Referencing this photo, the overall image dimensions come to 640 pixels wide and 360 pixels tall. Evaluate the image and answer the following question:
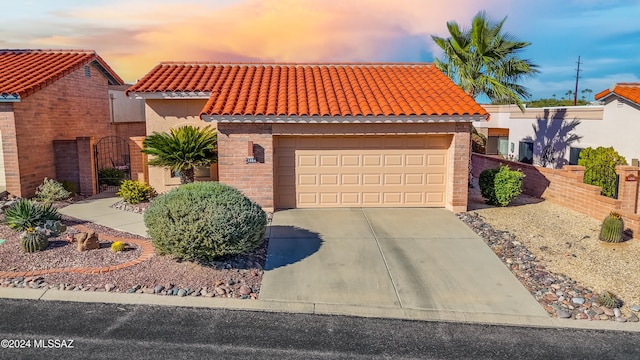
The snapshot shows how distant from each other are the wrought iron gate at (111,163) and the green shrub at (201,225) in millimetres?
9881

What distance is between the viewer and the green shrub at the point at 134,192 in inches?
631

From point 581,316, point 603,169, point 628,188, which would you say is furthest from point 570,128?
point 581,316

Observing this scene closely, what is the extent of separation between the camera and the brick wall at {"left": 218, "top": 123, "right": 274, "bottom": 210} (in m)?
14.7

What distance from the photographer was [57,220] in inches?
506

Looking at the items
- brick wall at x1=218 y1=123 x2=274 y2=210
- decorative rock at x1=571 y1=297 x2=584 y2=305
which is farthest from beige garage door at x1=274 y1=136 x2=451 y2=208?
decorative rock at x1=571 y1=297 x2=584 y2=305

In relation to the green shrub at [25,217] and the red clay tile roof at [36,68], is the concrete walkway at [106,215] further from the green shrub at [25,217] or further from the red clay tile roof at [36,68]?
the red clay tile roof at [36,68]

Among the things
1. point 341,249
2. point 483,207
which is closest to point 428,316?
point 341,249

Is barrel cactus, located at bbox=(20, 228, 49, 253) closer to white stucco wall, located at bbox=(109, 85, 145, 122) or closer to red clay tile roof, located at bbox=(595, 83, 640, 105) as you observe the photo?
white stucco wall, located at bbox=(109, 85, 145, 122)

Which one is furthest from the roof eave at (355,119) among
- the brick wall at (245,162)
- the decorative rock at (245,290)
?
the decorative rock at (245,290)

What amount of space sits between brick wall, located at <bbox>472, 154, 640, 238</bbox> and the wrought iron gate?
15719 millimetres

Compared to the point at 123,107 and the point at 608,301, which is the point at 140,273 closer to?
the point at 608,301

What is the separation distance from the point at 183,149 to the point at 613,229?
12.1m

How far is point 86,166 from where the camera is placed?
1773cm

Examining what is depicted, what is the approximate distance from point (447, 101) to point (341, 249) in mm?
6706
